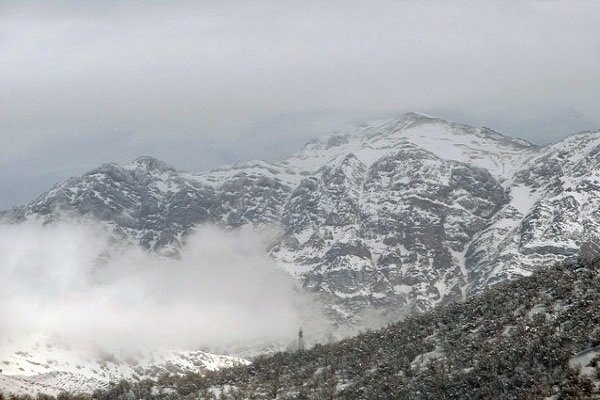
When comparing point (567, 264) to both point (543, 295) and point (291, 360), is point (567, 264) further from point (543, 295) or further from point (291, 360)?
point (291, 360)

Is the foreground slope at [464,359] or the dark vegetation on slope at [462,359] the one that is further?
the dark vegetation on slope at [462,359]

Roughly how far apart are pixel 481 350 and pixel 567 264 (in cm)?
1570

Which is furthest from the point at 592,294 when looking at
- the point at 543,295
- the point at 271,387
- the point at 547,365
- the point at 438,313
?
the point at 271,387

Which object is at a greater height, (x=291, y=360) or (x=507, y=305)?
(x=507, y=305)

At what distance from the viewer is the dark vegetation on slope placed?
47938mm

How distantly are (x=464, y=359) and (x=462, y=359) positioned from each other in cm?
16

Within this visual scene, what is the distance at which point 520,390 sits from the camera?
152 ft

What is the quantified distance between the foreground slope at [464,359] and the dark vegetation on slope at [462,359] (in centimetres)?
9

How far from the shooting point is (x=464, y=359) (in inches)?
2175

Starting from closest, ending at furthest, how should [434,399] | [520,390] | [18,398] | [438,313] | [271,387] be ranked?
[520,390]
[434,399]
[18,398]
[271,387]
[438,313]

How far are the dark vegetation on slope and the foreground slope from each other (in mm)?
85

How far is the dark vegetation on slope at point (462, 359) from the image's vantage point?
1887 inches

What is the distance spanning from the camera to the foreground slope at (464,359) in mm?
47656

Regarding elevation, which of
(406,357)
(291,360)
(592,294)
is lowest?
(291,360)
